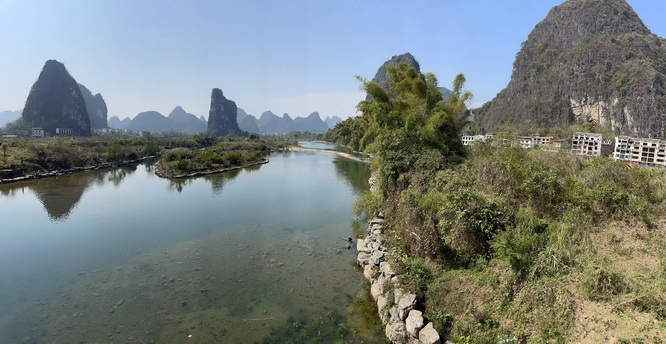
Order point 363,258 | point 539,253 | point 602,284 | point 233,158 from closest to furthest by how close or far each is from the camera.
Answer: point 602,284, point 539,253, point 363,258, point 233,158

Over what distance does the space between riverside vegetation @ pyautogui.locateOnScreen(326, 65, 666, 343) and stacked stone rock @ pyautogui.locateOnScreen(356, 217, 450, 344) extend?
0.83 feet

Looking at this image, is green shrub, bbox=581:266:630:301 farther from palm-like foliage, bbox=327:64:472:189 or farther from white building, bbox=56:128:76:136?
white building, bbox=56:128:76:136

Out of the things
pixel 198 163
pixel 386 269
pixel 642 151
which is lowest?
pixel 386 269

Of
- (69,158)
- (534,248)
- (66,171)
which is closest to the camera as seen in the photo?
(534,248)

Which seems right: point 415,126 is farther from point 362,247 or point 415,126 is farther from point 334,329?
point 334,329

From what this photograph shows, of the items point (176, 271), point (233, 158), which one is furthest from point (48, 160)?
point (176, 271)

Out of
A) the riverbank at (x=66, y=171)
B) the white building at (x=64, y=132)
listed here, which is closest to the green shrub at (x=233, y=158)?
the riverbank at (x=66, y=171)

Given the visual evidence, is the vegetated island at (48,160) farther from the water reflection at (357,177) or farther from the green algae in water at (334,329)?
the green algae in water at (334,329)

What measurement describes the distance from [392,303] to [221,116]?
123371 mm

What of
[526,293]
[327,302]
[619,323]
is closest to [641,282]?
[619,323]

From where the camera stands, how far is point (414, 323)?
4.90m

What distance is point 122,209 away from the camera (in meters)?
13.9

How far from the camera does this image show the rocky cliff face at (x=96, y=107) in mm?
133125

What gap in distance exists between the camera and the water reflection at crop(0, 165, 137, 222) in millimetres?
13874
